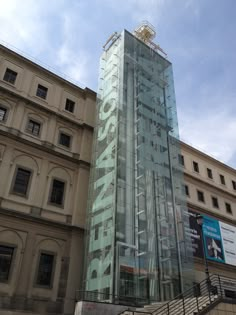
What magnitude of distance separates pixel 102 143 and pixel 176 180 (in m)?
6.18

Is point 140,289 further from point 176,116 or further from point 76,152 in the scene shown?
point 176,116

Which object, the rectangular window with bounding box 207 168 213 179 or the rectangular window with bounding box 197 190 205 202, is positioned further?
the rectangular window with bounding box 207 168 213 179

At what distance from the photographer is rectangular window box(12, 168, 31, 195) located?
17.9 metres

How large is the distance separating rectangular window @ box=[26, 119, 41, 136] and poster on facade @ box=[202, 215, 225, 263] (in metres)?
15.5

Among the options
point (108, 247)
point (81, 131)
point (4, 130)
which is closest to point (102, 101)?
point (81, 131)

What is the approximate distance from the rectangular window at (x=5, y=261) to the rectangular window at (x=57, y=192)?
12.8 feet

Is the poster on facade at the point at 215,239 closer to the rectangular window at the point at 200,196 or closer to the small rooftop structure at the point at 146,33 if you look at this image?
the rectangular window at the point at 200,196

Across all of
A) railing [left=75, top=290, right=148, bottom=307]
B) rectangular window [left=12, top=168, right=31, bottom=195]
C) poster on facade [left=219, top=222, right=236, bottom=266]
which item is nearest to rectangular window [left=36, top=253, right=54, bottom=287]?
railing [left=75, top=290, right=148, bottom=307]

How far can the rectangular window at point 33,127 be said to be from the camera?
66.4 ft

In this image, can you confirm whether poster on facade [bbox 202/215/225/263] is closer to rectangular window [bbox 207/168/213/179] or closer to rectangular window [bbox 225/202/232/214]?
rectangular window [bbox 225/202/232/214]

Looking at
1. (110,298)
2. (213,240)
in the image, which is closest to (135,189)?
(110,298)

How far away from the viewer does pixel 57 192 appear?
1934cm

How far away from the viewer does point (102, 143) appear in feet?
70.4

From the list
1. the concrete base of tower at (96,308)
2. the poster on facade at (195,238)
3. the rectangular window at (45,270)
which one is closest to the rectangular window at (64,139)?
the rectangular window at (45,270)
